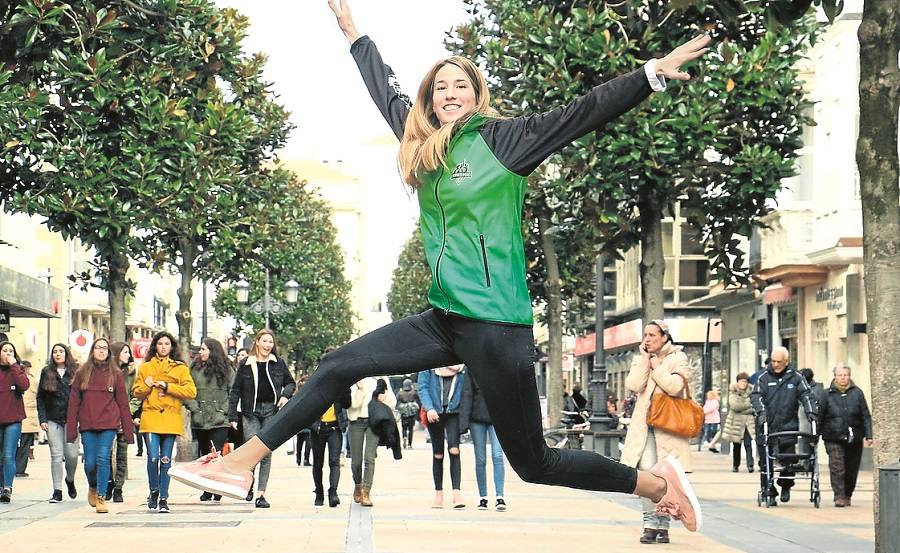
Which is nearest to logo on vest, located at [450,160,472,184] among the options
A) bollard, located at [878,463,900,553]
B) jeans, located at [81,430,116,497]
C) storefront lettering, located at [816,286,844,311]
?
bollard, located at [878,463,900,553]

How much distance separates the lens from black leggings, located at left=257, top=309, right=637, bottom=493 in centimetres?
647

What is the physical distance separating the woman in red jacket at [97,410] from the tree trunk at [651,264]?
10107mm

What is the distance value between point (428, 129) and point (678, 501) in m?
2.11

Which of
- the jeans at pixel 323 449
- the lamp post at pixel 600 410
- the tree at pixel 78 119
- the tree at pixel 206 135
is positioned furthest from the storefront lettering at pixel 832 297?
the jeans at pixel 323 449

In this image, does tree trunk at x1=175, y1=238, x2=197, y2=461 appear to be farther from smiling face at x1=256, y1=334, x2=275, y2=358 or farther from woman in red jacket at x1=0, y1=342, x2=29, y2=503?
smiling face at x1=256, y1=334, x2=275, y2=358

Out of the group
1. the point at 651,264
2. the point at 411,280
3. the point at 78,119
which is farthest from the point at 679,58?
the point at 411,280

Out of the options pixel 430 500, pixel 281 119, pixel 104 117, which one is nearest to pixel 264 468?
pixel 430 500

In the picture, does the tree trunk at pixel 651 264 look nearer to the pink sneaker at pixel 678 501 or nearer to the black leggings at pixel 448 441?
the black leggings at pixel 448 441

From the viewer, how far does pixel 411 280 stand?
283ft

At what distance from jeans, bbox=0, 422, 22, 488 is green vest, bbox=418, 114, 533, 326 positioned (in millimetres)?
14544

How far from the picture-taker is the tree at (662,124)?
1009 inches

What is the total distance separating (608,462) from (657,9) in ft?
64.0

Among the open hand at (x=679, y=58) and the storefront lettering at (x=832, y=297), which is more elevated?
the storefront lettering at (x=832, y=297)

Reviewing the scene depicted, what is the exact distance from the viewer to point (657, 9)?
25828mm
